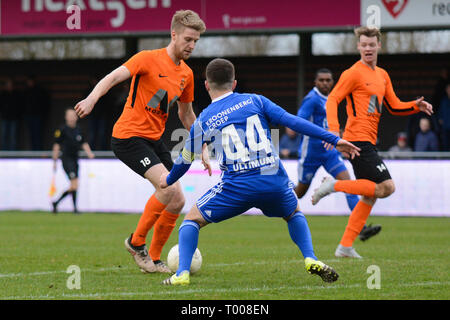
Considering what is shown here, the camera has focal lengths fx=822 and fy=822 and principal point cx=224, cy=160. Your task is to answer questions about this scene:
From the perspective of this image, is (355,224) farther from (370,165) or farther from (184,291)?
(184,291)

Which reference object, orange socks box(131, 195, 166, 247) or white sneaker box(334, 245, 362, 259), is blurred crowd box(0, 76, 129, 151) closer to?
white sneaker box(334, 245, 362, 259)

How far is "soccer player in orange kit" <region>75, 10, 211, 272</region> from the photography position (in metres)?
7.34

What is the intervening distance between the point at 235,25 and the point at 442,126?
542cm

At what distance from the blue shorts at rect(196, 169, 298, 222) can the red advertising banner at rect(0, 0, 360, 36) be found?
12.7 m

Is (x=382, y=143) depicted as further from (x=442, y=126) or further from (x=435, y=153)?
(x=435, y=153)

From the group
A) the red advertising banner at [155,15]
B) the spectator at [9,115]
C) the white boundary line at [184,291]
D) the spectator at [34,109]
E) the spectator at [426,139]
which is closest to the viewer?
the white boundary line at [184,291]

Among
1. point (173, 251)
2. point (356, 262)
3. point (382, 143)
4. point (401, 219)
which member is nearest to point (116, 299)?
point (173, 251)

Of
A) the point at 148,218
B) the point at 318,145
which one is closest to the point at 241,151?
the point at 148,218

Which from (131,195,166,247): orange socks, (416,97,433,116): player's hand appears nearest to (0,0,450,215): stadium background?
(416,97,433,116): player's hand

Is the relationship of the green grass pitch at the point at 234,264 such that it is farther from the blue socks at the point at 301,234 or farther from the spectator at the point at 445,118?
the spectator at the point at 445,118

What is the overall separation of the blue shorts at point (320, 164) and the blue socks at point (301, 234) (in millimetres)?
4885

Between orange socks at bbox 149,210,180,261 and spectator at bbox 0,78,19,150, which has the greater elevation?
spectator at bbox 0,78,19,150

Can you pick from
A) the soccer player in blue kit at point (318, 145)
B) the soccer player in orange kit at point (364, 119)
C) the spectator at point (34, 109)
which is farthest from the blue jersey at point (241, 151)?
the spectator at point (34, 109)

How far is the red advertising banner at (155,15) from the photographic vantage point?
19.0 meters
